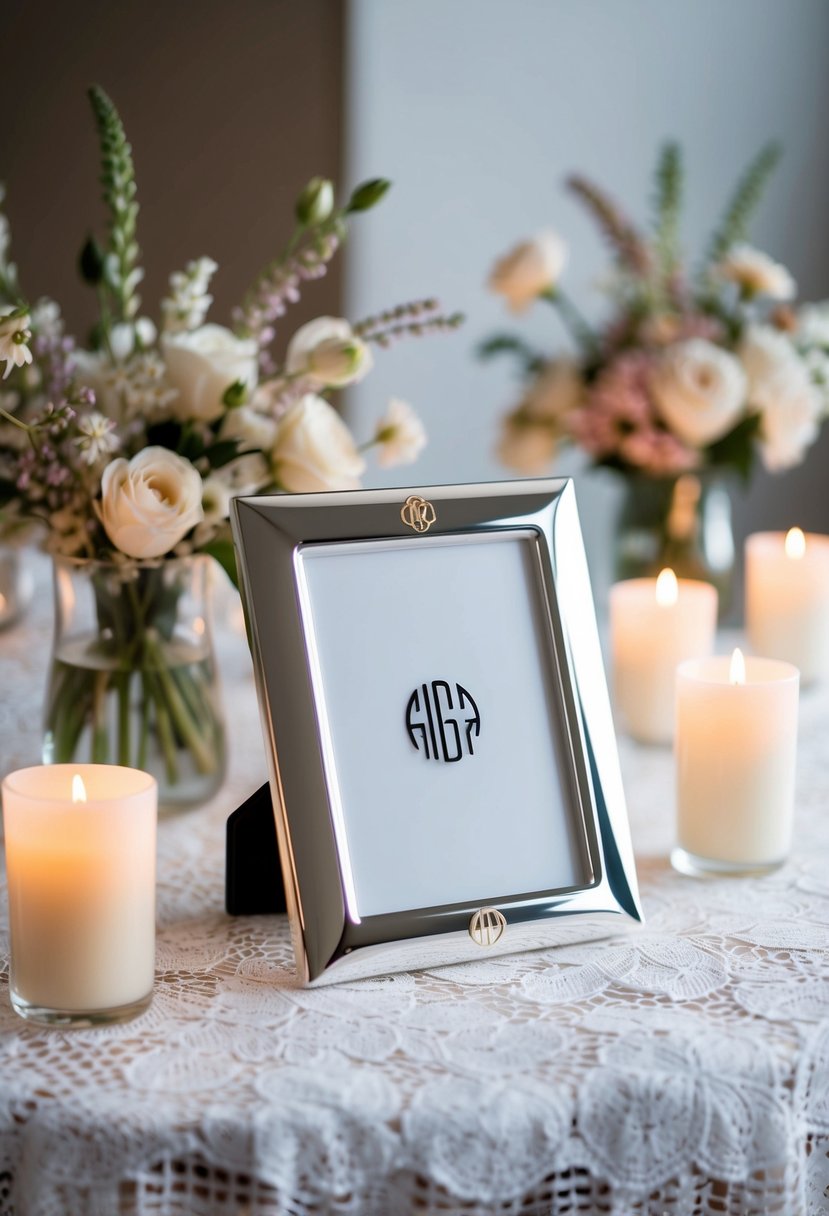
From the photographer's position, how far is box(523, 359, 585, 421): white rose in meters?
1.74

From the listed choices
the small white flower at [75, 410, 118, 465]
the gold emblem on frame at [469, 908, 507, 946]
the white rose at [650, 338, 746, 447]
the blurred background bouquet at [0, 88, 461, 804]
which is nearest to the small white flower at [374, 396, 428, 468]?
the blurred background bouquet at [0, 88, 461, 804]

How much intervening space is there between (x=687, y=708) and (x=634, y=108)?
2220 millimetres

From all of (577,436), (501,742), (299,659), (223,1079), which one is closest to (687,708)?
(501,742)

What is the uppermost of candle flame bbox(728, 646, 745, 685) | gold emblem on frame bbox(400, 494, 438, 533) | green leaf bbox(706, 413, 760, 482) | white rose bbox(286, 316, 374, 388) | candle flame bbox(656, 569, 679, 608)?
white rose bbox(286, 316, 374, 388)

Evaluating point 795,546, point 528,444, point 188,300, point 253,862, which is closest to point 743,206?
point 528,444

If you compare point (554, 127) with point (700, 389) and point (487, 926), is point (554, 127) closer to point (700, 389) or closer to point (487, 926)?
point (700, 389)

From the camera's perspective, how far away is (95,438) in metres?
0.81

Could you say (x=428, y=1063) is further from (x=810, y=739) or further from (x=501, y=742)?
Answer: (x=810, y=739)

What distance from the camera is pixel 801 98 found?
267cm

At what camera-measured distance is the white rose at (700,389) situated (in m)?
1.50

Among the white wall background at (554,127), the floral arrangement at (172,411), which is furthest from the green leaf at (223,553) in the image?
the white wall background at (554,127)

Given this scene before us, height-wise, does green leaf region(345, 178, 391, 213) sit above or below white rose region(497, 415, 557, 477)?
above

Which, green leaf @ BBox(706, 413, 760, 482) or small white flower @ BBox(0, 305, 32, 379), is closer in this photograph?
small white flower @ BBox(0, 305, 32, 379)

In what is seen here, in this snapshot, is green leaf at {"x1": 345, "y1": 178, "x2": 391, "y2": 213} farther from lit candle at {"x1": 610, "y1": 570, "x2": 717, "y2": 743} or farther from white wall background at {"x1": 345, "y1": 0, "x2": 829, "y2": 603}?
white wall background at {"x1": 345, "y1": 0, "x2": 829, "y2": 603}
